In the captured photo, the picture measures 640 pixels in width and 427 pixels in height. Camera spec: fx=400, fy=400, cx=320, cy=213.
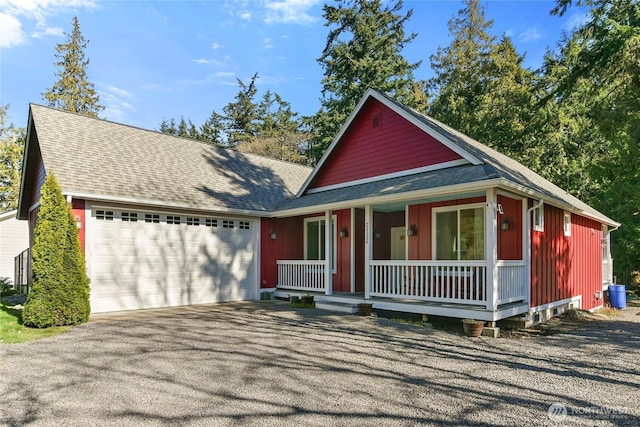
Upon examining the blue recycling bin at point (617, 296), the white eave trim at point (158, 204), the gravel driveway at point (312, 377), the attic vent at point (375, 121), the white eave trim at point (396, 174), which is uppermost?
the attic vent at point (375, 121)

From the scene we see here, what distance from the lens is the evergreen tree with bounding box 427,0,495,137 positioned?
24344mm

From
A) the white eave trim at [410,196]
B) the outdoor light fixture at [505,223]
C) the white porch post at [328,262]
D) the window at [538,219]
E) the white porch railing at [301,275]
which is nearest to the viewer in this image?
the white eave trim at [410,196]

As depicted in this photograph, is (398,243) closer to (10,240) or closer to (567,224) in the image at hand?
(567,224)

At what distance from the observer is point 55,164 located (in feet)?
32.5

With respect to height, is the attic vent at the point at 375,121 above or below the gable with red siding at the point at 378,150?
above

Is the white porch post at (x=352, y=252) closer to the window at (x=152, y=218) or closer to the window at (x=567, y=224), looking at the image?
the window at (x=152, y=218)

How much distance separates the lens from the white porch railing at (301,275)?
11.9 m

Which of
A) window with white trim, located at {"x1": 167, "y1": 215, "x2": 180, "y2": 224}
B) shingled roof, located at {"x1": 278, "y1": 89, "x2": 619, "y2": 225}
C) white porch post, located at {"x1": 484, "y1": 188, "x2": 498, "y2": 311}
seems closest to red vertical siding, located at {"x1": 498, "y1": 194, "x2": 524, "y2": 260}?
shingled roof, located at {"x1": 278, "y1": 89, "x2": 619, "y2": 225}

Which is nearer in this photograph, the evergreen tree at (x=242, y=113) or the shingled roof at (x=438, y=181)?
the shingled roof at (x=438, y=181)

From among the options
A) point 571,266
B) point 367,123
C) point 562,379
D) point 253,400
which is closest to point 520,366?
point 562,379

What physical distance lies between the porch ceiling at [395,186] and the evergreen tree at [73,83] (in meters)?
29.3

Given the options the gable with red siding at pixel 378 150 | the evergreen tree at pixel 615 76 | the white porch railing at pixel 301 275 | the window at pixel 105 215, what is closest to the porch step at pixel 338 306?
the white porch railing at pixel 301 275

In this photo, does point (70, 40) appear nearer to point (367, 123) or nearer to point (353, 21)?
point (353, 21)

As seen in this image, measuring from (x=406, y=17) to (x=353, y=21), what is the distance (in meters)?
4.18
